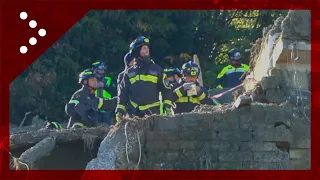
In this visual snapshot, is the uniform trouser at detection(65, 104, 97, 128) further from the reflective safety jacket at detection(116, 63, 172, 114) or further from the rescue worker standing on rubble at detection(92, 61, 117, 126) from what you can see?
the reflective safety jacket at detection(116, 63, 172, 114)

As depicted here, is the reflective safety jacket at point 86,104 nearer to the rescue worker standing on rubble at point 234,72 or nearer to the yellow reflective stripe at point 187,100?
the yellow reflective stripe at point 187,100

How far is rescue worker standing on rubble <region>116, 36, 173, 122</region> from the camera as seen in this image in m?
9.73

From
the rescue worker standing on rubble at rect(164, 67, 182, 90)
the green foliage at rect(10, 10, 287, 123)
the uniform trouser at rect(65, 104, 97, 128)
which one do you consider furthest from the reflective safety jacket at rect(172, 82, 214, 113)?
the green foliage at rect(10, 10, 287, 123)

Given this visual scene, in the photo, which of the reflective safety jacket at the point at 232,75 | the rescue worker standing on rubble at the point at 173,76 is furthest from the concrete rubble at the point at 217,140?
the reflective safety jacket at the point at 232,75

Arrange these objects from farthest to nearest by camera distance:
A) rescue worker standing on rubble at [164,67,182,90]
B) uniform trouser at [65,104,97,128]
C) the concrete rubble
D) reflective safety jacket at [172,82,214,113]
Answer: rescue worker standing on rubble at [164,67,182,90], uniform trouser at [65,104,97,128], reflective safety jacket at [172,82,214,113], the concrete rubble


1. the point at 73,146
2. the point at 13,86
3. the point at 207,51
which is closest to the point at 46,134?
the point at 73,146

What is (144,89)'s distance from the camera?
977 centimetres

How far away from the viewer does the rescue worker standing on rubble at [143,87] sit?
31.9 ft

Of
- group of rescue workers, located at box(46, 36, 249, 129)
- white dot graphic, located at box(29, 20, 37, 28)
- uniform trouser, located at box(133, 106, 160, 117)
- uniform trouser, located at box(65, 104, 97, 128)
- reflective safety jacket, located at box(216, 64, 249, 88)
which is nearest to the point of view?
white dot graphic, located at box(29, 20, 37, 28)

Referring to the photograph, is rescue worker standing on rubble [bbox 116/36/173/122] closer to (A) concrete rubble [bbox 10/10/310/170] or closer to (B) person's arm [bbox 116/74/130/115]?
(B) person's arm [bbox 116/74/130/115]

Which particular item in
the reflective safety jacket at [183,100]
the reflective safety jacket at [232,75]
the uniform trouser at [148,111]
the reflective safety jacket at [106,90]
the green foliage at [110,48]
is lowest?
the uniform trouser at [148,111]

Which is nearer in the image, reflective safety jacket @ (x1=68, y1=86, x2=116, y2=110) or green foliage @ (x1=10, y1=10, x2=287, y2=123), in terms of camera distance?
reflective safety jacket @ (x1=68, y1=86, x2=116, y2=110)

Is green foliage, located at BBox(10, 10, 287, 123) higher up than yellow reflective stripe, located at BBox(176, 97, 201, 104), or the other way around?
green foliage, located at BBox(10, 10, 287, 123)

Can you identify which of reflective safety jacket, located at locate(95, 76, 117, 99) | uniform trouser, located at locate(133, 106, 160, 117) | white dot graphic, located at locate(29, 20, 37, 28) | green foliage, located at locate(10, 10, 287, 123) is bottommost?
uniform trouser, located at locate(133, 106, 160, 117)
